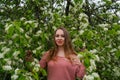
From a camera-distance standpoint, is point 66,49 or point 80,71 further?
point 66,49

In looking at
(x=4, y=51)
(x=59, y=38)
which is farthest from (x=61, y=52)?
(x=4, y=51)

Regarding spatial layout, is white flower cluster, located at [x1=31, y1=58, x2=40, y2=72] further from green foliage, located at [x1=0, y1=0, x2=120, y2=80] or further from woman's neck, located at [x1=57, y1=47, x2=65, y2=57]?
woman's neck, located at [x1=57, y1=47, x2=65, y2=57]

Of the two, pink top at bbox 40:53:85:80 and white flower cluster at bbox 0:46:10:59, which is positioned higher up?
white flower cluster at bbox 0:46:10:59

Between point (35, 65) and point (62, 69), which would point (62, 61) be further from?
point (35, 65)

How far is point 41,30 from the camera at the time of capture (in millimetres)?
5160

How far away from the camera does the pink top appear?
442 cm

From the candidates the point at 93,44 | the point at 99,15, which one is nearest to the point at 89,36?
the point at 93,44

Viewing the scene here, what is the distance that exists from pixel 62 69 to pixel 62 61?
0.30 feet

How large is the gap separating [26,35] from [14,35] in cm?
31

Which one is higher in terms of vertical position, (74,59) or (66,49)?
(66,49)

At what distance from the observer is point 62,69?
4426 millimetres

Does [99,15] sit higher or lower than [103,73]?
higher

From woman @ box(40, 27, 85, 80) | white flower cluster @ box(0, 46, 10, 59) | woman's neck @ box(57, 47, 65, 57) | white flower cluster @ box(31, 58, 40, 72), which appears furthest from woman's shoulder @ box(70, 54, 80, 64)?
white flower cluster @ box(0, 46, 10, 59)

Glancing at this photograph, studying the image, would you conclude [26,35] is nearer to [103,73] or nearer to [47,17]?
[47,17]
